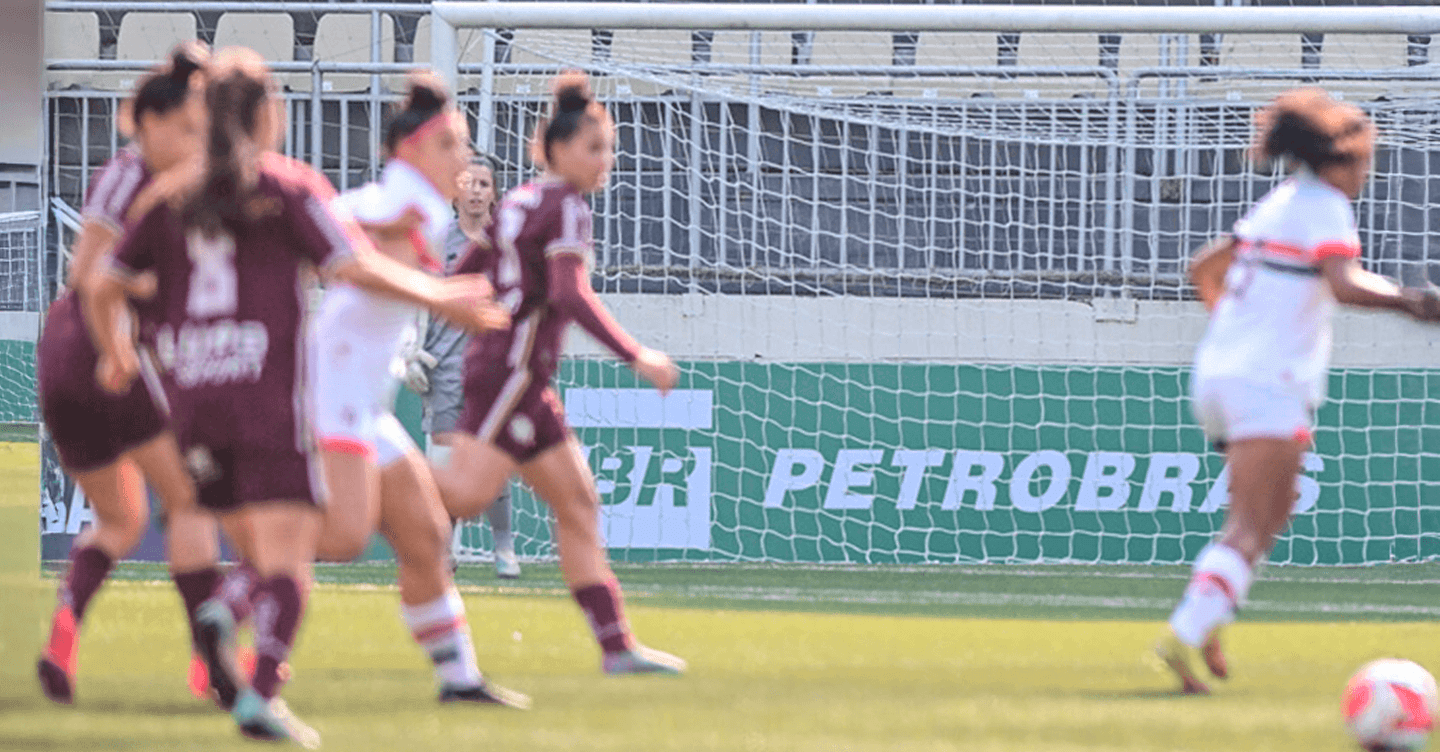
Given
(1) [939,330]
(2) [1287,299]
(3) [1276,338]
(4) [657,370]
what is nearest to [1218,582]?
(3) [1276,338]

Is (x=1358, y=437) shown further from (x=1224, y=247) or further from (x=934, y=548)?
(x=1224, y=247)

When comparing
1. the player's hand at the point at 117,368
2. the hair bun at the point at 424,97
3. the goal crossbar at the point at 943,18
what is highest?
the goal crossbar at the point at 943,18

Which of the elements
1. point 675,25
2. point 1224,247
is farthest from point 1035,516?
point 1224,247

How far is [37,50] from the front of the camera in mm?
5133

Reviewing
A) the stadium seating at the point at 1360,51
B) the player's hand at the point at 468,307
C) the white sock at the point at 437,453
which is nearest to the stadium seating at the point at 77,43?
the white sock at the point at 437,453

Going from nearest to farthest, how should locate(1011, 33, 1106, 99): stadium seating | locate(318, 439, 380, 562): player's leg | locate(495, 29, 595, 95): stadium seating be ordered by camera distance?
1. locate(318, 439, 380, 562): player's leg
2. locate(495, 29, 595, 95): stadium seating
3. locate(1011, 33, 1106, 99): stadium seating

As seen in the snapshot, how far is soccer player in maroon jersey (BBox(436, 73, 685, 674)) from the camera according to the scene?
5.82 m

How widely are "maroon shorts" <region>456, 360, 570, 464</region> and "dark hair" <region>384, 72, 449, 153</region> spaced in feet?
2.87

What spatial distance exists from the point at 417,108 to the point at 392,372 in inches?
26.4

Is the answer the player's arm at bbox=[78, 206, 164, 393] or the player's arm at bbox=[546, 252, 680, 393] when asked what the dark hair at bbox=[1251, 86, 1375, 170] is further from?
the player's arm at bbox=[78, 206, 164, 393]

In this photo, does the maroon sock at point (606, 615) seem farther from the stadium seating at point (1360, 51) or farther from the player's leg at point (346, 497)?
the stadium seating at point (1360, 51)

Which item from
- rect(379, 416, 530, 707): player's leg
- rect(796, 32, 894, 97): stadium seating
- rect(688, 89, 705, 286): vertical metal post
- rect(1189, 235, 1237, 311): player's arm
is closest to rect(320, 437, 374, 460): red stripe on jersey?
rect(379, 416, 530, 707): player's leg

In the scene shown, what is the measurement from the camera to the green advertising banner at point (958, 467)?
11227 mm

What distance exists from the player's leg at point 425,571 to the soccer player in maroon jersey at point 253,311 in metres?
0.68
